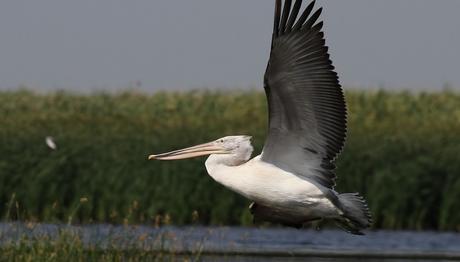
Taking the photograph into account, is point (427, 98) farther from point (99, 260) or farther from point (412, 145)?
point (99, 260)

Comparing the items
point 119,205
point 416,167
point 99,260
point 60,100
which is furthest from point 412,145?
point 60,100

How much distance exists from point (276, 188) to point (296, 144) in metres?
0.37

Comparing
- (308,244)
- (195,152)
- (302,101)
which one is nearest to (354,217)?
(302,101)

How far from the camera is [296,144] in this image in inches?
371

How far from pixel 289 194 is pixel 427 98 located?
2149cm

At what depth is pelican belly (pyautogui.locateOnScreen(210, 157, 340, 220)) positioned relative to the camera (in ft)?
30.1

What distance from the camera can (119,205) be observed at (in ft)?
54.8

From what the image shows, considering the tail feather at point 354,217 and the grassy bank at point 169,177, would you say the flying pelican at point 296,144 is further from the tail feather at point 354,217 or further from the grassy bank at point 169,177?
the grassy bank at point 169,177

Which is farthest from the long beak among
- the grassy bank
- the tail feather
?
the grassy bank

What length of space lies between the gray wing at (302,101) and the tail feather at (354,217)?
0.21 metres

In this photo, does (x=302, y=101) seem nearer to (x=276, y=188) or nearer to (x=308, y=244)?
(x=276, y=188)

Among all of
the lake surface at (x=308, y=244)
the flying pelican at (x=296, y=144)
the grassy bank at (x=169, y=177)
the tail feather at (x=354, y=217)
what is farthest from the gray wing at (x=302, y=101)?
the grassy bank at (x=169, y=177)

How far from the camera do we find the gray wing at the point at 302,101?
351 inches

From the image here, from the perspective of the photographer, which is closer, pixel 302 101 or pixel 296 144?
pixel 302 101
